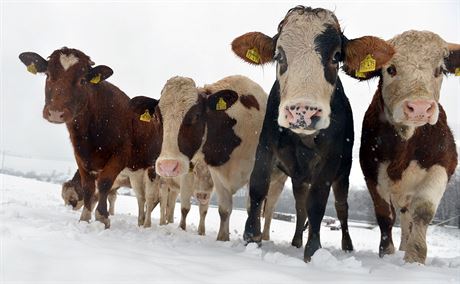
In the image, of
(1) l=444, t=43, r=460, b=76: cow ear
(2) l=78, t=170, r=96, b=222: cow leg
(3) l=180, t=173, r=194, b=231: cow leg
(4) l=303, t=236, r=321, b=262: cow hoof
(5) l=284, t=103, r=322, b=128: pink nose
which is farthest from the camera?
(3) l=180, t=173, r=194, b=231: cow leg

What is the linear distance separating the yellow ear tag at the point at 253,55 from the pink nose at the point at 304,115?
5.55ft

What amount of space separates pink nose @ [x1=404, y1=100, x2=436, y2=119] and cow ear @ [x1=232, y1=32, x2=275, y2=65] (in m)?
1.70

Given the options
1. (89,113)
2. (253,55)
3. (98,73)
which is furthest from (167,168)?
(98,73)

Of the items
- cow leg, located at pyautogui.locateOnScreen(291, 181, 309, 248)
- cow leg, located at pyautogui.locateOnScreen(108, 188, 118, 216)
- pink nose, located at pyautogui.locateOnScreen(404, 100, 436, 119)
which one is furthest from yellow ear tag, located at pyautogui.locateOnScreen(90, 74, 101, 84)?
cow leg, located at pyautogui.locateOnScreen(108, 188, 118, 216)

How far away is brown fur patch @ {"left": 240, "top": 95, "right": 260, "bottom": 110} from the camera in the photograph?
259 inches

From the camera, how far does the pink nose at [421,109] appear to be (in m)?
3.88

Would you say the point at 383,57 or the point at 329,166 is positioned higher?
the point at 383,57

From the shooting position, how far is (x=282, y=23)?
4.65m

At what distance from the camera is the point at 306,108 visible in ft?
11.5

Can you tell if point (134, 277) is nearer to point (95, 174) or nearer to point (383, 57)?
point (383, 57)

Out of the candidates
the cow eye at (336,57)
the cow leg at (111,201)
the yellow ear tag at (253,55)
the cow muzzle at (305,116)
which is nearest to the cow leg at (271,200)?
the yellow ear tag at (253,55)

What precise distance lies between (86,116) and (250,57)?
2.82 metres

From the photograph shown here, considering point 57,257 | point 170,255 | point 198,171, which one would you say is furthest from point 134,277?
point 198,171

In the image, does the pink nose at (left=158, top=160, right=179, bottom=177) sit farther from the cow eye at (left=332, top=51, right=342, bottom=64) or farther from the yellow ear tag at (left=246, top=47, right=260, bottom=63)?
the cow eye at (left=332, top=51, right=342, bottom=64)
